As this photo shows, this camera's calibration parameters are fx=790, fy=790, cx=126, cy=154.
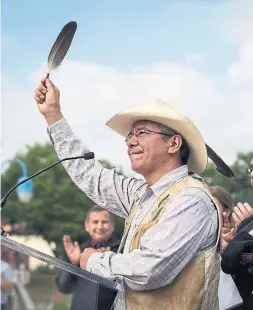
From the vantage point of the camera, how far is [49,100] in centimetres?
414

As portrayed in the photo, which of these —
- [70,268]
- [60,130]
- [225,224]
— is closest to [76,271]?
[70,268]

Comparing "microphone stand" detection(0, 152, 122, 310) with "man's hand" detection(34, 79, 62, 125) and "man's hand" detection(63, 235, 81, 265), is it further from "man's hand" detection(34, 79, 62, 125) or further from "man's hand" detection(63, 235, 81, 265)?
"man's hand" detection(34, 79, 62, 125)

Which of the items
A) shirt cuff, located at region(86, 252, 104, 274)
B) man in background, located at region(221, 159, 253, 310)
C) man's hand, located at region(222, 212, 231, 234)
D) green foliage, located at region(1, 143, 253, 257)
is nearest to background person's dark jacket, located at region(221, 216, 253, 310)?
man in background, located at region(221, 159, 253, 310)

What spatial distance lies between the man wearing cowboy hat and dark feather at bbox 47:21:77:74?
0.14 m

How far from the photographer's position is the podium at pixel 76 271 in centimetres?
310

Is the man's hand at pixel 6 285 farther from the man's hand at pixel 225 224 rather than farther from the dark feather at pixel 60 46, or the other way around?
the man's hand at pixel 225 224

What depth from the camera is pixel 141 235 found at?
11.8 ft

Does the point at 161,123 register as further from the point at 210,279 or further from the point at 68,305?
the point at 68,305

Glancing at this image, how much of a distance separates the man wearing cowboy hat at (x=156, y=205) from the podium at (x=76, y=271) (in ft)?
0.53

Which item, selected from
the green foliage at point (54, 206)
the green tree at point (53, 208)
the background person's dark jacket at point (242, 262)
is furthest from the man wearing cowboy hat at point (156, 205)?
the green tree at point (53, 208)

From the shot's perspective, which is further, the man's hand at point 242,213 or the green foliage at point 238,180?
the green foliage at point 238,180

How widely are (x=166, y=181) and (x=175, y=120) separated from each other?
293 millimetres

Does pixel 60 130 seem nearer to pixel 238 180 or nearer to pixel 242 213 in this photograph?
pixel 242 213

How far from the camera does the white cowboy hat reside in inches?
148
